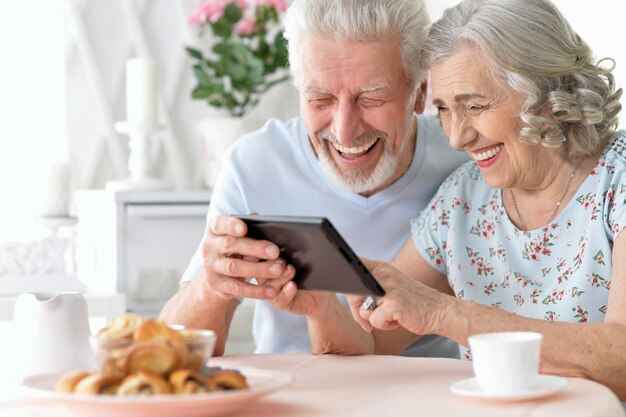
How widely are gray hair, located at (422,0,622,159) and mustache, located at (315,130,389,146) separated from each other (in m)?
→ 0.19

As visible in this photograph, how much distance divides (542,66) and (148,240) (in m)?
1.39

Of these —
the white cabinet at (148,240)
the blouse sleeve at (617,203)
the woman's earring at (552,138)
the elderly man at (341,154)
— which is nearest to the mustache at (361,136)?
the elderly man at (341,154)

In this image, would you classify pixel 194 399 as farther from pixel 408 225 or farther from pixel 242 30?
pixel 242 30

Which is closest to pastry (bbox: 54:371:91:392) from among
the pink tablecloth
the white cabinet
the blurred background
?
the pink tablecloth

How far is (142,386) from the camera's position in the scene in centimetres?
90

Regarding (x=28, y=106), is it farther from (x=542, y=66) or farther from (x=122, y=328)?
(x=122, y=328)

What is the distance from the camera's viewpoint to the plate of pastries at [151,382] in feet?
2.93

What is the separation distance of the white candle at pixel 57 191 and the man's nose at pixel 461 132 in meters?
1.45

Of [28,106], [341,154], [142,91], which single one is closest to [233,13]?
[142,91]

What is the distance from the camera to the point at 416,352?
1.79m

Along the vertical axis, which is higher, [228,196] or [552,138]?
[552,138]

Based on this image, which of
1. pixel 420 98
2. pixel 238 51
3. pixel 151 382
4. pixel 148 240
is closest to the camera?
pixel 151 382

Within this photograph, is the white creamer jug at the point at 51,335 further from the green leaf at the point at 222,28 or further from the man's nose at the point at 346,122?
the green leaf at the point at 222,28

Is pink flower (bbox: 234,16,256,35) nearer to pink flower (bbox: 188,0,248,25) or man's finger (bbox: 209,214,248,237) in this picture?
pink flower (bbox: 188,0,248,25)
